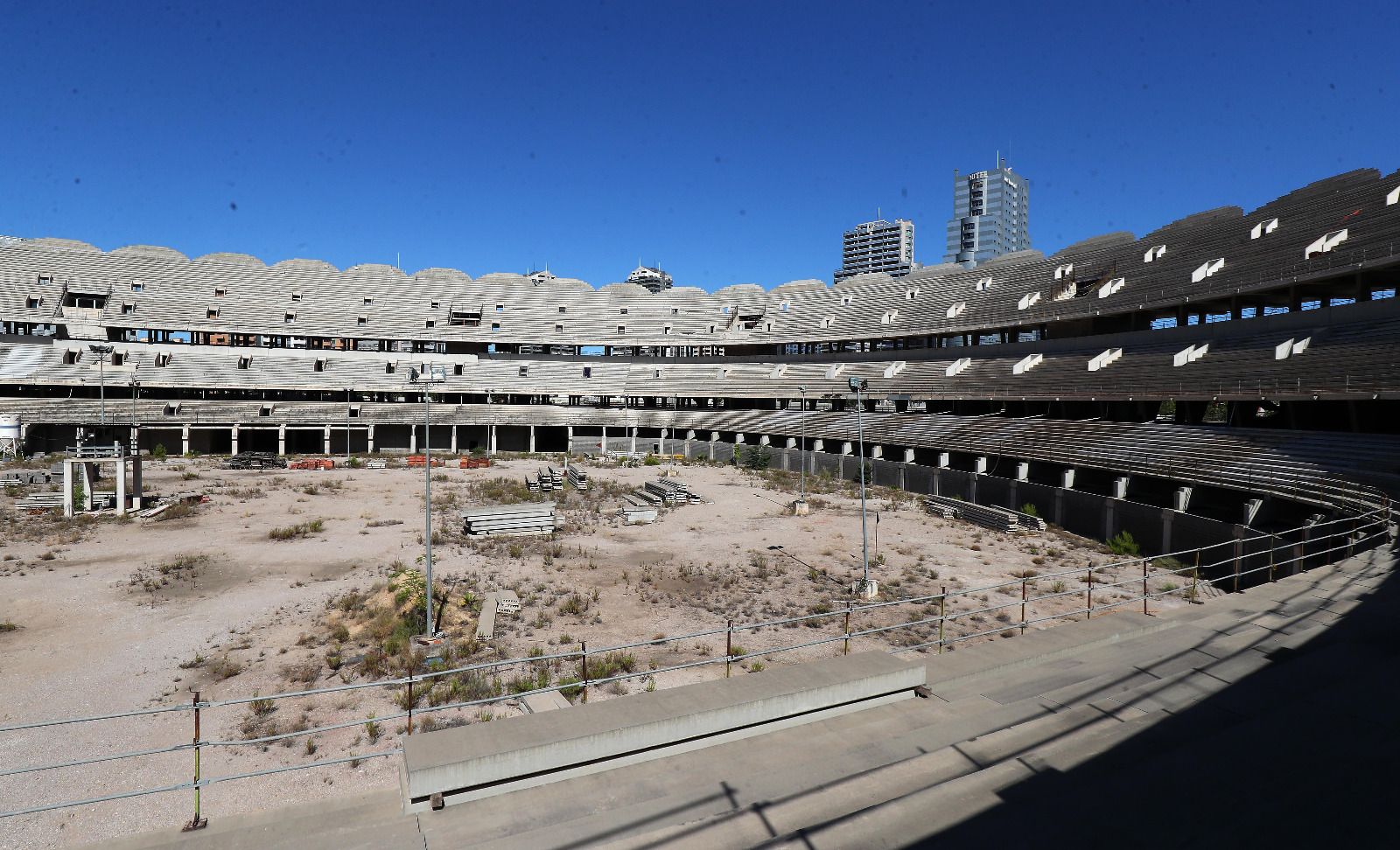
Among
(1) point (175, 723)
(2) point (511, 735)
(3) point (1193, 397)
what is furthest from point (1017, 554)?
(1) point (175, 723)

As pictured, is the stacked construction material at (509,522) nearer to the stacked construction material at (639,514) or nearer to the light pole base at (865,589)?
the stacked construction material at (639,514)

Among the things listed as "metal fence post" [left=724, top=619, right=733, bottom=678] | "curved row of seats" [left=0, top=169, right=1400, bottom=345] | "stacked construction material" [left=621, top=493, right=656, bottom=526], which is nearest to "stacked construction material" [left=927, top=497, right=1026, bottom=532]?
"stacked construction material" [left=621, top=493, right=656, bottom=526]

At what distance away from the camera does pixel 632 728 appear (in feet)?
21.6

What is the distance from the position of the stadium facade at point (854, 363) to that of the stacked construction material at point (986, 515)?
2.52 m

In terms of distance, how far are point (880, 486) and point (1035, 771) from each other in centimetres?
3602

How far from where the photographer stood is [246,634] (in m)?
14.8

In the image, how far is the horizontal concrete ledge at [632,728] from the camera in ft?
20.0

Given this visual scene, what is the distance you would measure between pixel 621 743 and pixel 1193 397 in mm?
33282

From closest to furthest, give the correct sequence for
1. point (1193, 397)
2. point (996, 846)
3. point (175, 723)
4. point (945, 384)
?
1. point (996, 846)
2. point (175, 723)
3. point (1193, 397)
4. point (945, 384)

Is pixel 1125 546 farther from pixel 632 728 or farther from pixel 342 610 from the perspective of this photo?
pixel 342 610

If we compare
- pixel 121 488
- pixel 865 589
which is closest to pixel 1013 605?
pixel 865 589

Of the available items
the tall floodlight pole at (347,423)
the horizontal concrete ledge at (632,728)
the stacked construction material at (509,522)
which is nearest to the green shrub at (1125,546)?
the horizontal concrete ledge at (632,728)

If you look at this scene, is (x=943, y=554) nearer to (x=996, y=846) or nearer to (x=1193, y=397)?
(x=1193, y=397)

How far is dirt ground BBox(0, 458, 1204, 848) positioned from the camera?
967 centimetres
